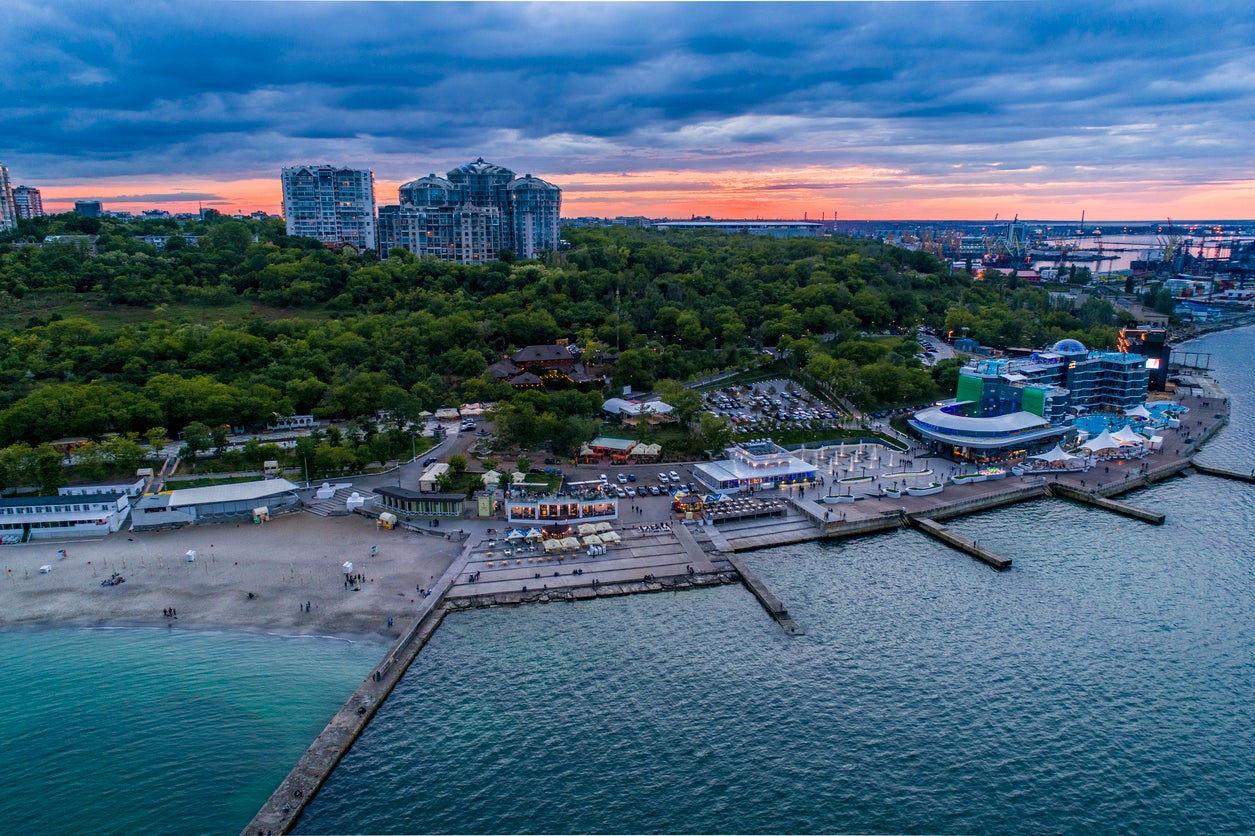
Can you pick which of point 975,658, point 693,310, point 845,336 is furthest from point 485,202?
point 975,658

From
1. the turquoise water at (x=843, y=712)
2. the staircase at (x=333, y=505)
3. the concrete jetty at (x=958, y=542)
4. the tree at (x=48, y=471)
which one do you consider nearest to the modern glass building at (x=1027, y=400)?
the concrete jetty at (x=958, y=542)

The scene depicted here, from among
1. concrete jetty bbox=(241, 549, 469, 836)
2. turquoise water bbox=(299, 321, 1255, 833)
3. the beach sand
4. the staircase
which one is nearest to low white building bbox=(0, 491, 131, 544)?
the beach sand

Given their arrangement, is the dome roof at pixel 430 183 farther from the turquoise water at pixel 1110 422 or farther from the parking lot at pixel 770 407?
the turquoise water at pixel 1110 422

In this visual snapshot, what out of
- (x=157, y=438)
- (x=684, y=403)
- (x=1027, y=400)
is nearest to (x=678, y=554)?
(x=684, y=403)

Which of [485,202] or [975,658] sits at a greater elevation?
[485,202]

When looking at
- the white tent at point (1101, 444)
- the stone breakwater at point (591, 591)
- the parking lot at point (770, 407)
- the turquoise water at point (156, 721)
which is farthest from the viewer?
the parking lot at point (770, 407)

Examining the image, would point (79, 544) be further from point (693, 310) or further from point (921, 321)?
point (921, 321)

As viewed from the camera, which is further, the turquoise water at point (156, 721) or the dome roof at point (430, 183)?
the dome roof at point (430, 183)
